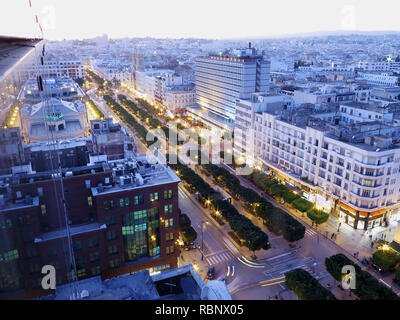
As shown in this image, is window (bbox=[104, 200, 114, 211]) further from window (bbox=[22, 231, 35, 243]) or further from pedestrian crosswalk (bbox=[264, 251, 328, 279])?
pedestrian crosswalk (bbox=[264, 251, 328, 279])

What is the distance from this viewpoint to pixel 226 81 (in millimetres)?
62469

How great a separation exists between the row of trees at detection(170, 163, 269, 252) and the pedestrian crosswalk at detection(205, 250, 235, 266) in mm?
1812

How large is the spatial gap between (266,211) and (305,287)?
416 inches

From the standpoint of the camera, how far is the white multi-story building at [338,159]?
30156 mm

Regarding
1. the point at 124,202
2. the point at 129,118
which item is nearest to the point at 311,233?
the point at 124,202

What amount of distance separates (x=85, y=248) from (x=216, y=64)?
52.2 metres

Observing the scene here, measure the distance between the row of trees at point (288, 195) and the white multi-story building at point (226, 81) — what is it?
70.0ft

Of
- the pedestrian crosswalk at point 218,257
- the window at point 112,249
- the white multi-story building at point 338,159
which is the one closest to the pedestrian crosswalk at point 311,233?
the white multi-story building at point 338,159

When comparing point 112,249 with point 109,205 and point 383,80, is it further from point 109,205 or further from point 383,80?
point 383,80

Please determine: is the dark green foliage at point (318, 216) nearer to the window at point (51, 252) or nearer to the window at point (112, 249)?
the window at point (112, 249)

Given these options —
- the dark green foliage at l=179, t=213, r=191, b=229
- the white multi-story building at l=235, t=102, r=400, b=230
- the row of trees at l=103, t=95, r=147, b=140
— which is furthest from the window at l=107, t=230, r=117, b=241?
the row of trees at l=103, t=95, r=147, b=140

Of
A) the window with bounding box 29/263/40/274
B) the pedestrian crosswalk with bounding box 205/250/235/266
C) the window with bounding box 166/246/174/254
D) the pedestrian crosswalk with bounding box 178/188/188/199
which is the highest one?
the window with bounding box 29/263/40/274

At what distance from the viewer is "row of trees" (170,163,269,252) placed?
1054 inches

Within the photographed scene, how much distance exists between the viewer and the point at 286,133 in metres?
39.1
